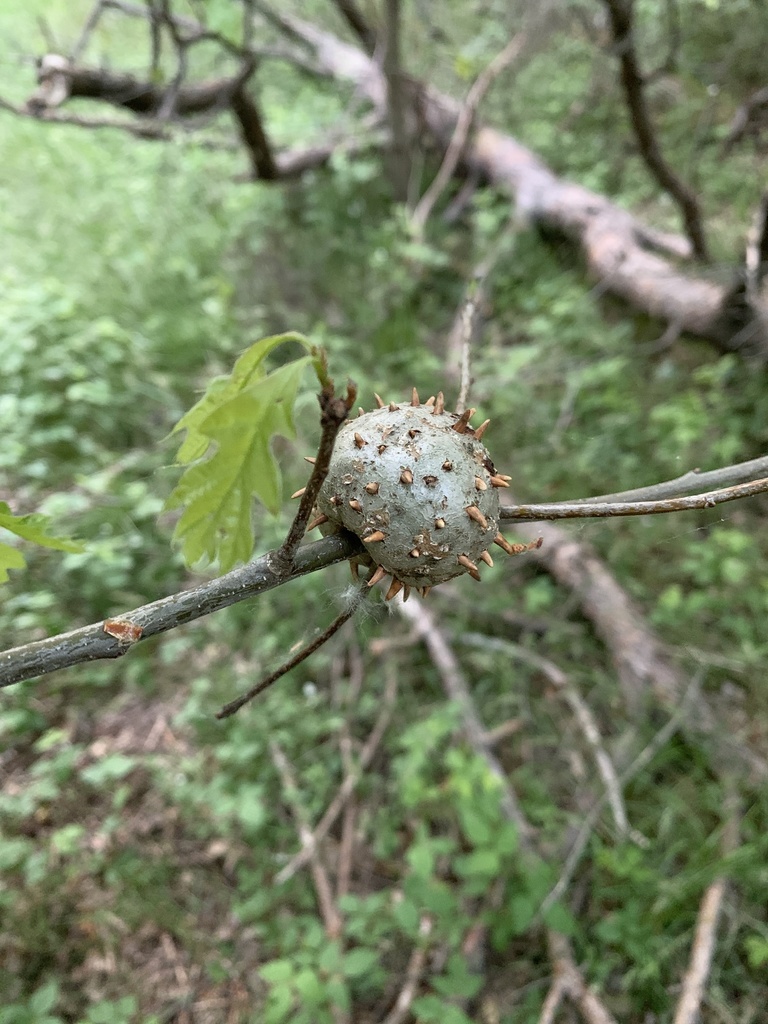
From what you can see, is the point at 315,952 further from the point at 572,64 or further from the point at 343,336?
the point at 572,64

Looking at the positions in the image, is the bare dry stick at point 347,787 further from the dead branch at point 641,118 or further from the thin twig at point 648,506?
the dead branch at point 641,118

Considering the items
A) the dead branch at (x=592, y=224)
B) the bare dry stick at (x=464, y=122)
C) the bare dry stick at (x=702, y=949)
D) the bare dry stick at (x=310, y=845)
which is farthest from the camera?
the bare dry stick at (x=464, y=122)

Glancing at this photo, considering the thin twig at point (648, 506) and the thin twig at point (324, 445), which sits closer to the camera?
the thin twig at point (324, 445)

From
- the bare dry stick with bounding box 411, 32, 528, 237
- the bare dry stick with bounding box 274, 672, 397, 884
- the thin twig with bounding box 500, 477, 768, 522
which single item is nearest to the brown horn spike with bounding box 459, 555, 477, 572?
the thin twig with bounding box 500, 477, 768, 522

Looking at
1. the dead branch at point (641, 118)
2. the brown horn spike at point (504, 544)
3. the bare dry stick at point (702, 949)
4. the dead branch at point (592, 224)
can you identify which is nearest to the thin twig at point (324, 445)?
the brown horn spike at point (504, 544)

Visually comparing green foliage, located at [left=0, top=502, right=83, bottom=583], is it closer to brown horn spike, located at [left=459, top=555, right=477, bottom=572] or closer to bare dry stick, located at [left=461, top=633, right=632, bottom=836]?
brown horn spike, located at [left=459, top=555, right=477, bottom=572]

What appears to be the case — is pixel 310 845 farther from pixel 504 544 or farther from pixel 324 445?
pixel 324 445

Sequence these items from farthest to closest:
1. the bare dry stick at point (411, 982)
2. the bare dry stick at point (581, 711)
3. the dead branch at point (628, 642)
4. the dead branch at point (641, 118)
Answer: the dead branch at point (641, 118) < the dead branch at point (628, 642) < the bare dry stick at point (581, 711) < the bare dry stick at point (411, 982)
